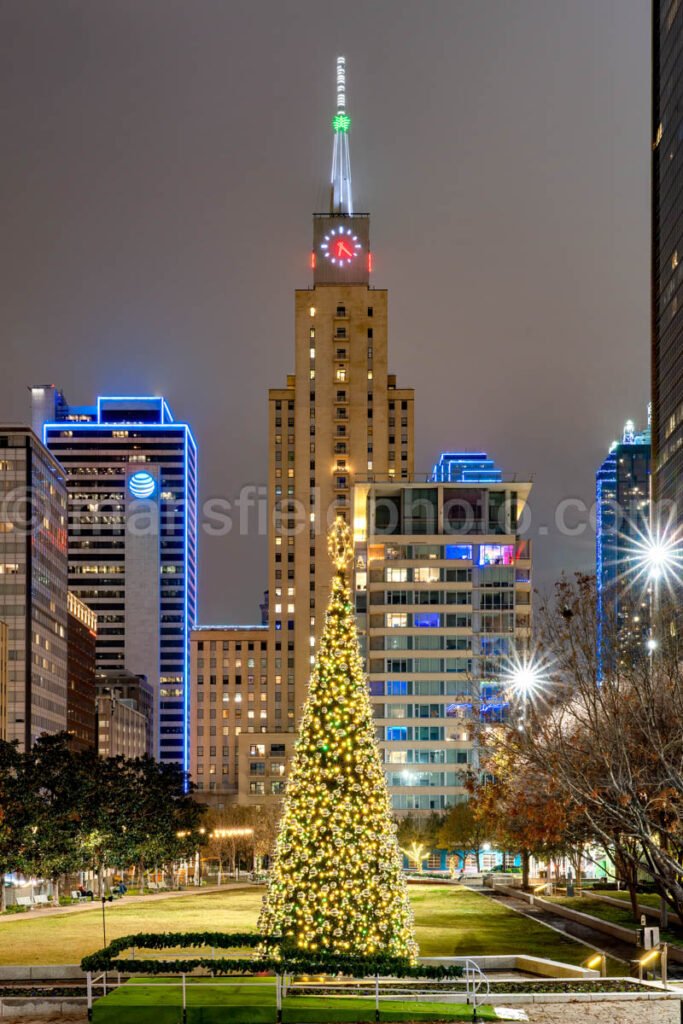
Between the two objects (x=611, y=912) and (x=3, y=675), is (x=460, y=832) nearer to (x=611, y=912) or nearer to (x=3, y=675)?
(x=611, y=912)

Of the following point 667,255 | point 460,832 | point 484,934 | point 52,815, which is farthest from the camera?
point 667,255

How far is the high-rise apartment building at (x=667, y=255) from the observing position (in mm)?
138875

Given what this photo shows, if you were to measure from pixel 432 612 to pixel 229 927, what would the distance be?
4034 inches

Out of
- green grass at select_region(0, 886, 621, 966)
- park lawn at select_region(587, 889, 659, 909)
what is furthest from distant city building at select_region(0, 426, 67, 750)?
park lawn at select_region(587, 889, 659, 909)

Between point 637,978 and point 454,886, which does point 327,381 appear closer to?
point 454,886

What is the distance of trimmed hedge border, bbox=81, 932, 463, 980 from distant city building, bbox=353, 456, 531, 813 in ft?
373

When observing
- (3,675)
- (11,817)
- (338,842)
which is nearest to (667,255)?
(3,675)

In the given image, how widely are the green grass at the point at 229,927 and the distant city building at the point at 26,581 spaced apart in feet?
291

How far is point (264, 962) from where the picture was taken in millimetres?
27047

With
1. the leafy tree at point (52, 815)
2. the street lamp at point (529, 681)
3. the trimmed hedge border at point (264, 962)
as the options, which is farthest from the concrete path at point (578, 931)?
the leafy tree at point (52, 815)

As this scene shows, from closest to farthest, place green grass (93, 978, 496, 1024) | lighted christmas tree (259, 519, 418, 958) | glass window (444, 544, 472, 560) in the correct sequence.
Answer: green grass (93, 978, 496, 1024), lighted christmas tree (259, 519, 418, 958), glass window (444, 544, 472, 560)

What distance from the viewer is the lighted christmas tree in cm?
3052

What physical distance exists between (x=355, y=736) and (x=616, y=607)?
583 inches

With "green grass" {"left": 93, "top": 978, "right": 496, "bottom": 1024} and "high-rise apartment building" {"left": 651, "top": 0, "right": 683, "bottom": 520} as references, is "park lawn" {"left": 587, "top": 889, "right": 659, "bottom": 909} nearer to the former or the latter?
"green grass" {"left": 93, "top": 978, "right": 496, "bottom": 1024}
